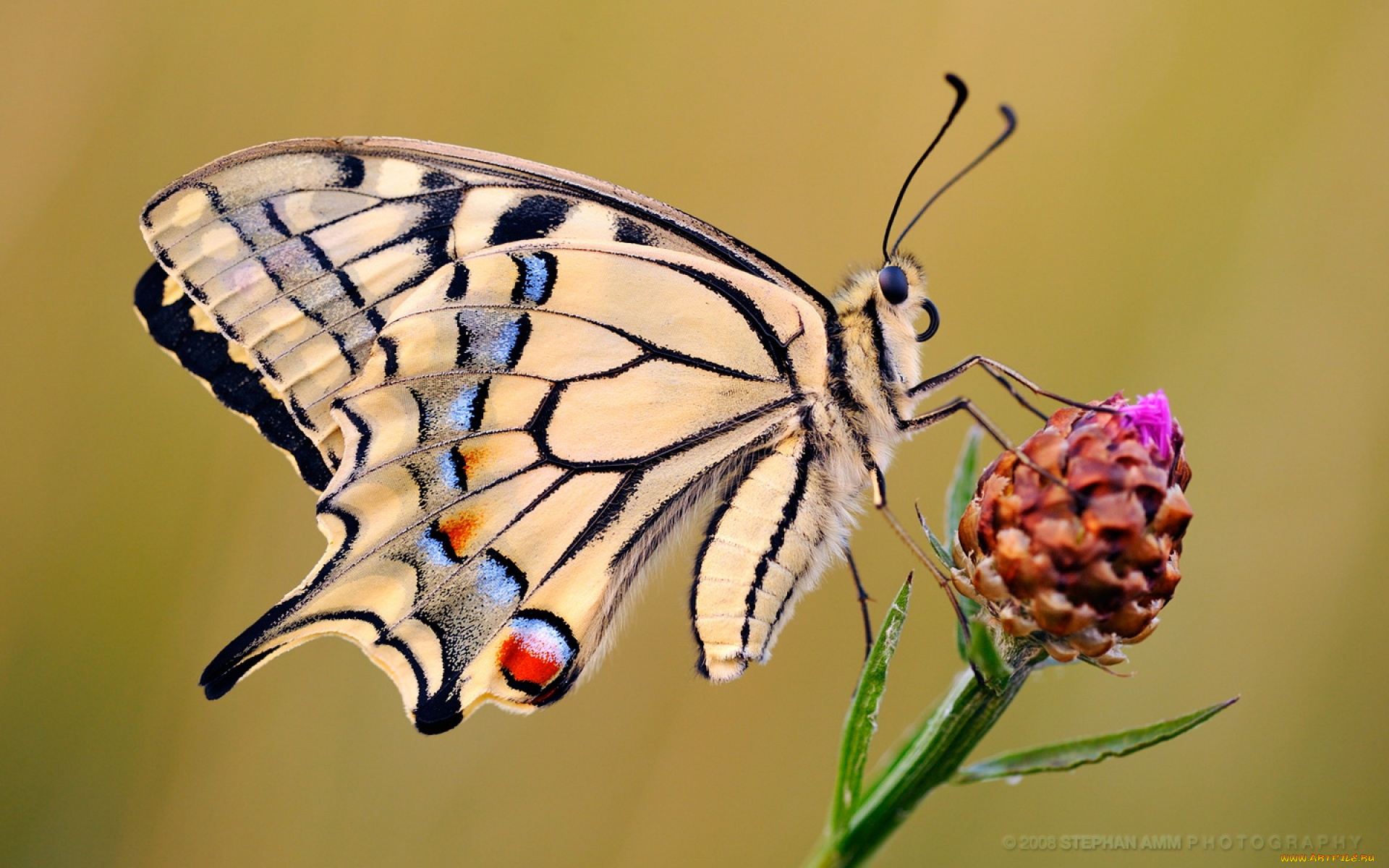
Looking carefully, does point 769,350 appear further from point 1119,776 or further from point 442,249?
point 1119,776

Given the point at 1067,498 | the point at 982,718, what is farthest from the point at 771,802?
the point at 1067,498

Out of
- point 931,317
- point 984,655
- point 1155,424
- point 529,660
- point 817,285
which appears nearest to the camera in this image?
point 984,655

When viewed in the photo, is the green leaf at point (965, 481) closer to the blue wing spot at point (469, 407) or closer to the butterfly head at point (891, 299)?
the butterfly head at point (891, 299)

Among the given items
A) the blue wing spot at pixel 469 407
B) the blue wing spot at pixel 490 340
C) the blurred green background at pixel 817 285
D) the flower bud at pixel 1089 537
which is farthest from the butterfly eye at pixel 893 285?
the blue wing spot at pixel 469 407

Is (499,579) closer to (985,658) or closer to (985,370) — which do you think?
(985,658)

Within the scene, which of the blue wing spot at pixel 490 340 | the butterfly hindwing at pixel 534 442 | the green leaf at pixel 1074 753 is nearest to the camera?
the green leaf at pixel 1074 753

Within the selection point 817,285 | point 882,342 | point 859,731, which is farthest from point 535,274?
point 817,285
